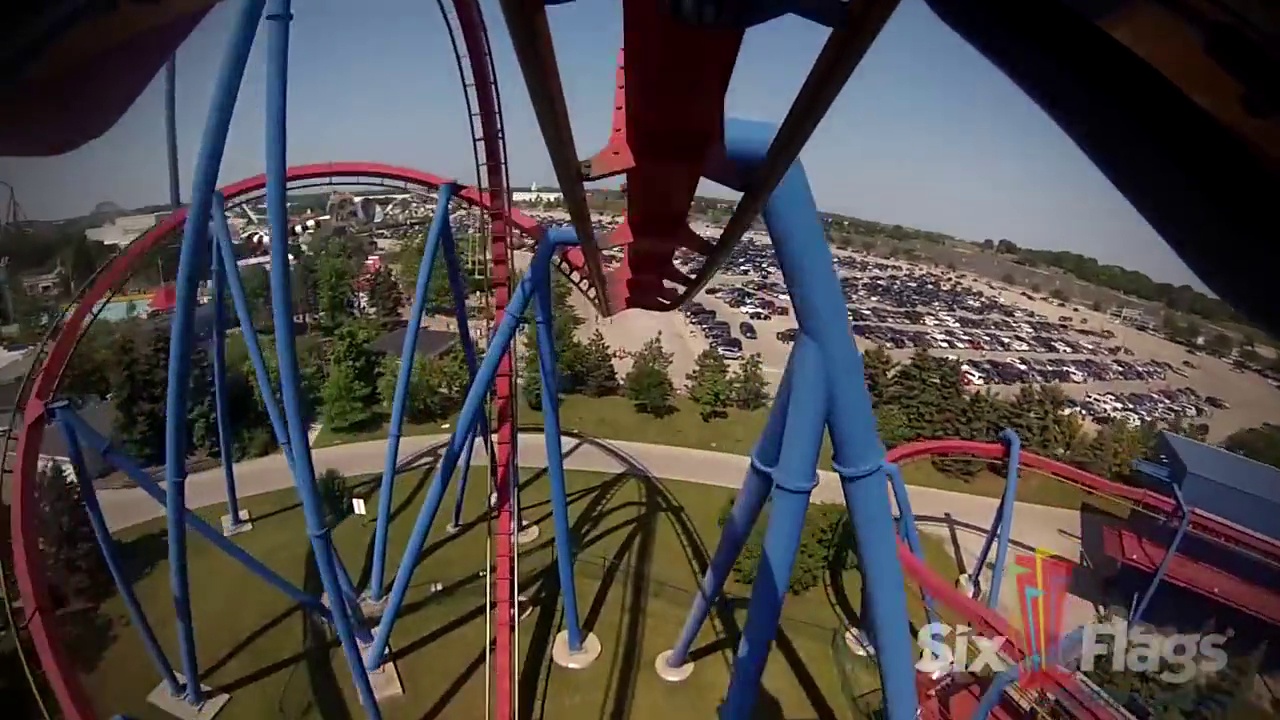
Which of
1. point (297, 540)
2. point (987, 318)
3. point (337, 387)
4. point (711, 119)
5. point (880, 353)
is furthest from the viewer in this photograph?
point (987, 318)

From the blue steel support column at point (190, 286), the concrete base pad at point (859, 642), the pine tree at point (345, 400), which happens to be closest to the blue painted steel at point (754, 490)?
the concrete base pad at point (859, 642)

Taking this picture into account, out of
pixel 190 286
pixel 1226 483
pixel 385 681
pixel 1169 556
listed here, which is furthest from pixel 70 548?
pixel 1226 483

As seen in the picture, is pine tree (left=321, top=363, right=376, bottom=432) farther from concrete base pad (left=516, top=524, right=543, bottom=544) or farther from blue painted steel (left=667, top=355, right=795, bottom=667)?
blue painted steel (left=667, top=355, right=795, bottom=667)

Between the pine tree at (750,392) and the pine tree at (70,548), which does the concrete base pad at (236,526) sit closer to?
the pine tree at (70,548)

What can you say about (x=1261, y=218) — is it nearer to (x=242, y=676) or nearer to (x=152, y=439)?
(x=242, y=676)

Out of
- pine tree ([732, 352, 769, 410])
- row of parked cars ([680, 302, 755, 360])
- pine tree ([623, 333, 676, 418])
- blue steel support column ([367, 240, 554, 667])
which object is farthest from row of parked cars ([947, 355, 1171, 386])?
blue steel support column ([367, 240, 554, 667])

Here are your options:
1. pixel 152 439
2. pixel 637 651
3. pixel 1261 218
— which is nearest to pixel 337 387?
pixel 152 439
